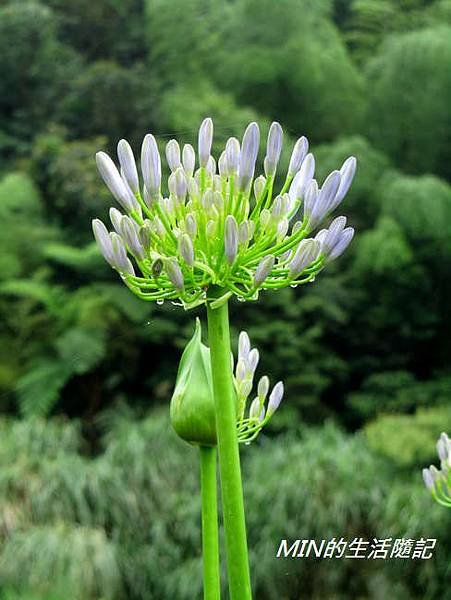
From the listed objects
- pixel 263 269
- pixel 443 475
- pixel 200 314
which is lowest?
pixel 200 314

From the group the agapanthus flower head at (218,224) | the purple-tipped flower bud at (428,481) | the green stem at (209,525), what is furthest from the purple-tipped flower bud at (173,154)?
the purple-tipped flower bud at (428,481)

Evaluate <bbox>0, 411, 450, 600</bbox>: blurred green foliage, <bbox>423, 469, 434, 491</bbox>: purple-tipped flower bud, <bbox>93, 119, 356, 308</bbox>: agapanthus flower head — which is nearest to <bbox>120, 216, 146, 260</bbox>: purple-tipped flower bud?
<bbox>93, 119, 356, 308</bbox>: agapanthus flower head

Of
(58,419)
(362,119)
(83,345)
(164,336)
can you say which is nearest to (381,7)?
(362,119)

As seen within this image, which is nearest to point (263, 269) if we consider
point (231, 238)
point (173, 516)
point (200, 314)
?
point (231, 238)

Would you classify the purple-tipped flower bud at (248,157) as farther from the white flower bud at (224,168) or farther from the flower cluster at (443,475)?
the flower cluster at (443,475)

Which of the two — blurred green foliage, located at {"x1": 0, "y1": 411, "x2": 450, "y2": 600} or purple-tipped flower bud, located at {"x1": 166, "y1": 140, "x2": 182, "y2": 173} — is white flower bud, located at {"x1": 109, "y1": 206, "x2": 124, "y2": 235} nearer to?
purple-tipped flower bud, located at {"x1": 166, "y1": 140, "x2": 182, "y2": 173}

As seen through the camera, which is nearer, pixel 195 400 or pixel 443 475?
pixel 195 400

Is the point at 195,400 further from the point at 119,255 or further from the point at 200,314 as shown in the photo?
the point at 200,314
